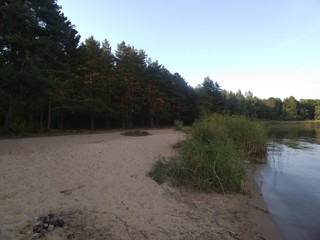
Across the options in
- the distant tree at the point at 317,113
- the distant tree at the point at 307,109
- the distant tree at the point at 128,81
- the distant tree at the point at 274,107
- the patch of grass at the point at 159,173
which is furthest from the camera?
the distant tree at the point at 307,109

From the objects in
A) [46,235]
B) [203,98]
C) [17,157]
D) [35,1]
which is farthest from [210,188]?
[203,98]

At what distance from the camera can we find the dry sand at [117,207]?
172 inches

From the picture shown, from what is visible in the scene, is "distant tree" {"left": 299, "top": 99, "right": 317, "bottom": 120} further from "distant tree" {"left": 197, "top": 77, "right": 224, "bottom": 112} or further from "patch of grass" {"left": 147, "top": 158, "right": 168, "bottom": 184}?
"patch of grass" {"left": 147, "top": 158, "right": 168, "bottom": 184}

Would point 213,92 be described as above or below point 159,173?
above

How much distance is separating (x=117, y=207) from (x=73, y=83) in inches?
982

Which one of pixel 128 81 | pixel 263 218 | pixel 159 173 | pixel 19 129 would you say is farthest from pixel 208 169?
pixel 128 81

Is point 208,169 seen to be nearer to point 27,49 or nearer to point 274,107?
point 27,49

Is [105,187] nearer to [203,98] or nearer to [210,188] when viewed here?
[210,188]

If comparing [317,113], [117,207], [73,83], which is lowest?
[117,207]

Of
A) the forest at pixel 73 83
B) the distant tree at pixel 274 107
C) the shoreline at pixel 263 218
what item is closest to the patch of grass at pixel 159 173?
the shoreline at pixel 263 218

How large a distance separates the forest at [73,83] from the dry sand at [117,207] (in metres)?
9.15

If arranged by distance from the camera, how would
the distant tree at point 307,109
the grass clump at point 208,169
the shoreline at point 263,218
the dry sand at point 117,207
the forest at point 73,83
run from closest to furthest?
the dry sand at point 117,207 → the shoreline at point 263,218 → the grass clump at point 208,169 → the forest at point 73,83 → the distant tree at point 307,109

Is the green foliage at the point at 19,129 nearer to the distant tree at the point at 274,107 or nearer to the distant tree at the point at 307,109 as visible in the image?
the distant tree at the point at 274,107

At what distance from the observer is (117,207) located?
17.5 ft
